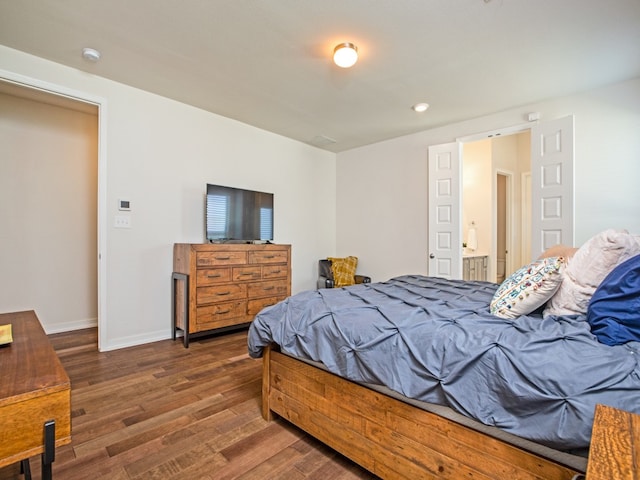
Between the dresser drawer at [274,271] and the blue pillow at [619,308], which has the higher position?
the blue pillow at [619,308]

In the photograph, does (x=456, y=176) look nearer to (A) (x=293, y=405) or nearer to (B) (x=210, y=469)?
(A) (x=293, y=405)

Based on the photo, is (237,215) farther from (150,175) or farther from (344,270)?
(344,270)

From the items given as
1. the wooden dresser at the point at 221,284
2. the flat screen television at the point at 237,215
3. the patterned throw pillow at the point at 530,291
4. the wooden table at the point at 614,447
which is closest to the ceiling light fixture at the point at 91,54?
the flat screen television at the point at 237,215

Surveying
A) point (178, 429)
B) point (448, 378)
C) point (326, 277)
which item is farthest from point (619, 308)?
point (326, 277)

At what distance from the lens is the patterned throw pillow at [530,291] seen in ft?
4.67

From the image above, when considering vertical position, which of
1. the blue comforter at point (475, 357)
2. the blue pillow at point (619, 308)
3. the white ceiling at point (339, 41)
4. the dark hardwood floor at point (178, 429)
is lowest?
the dark hardwood floor at point (178, 429)

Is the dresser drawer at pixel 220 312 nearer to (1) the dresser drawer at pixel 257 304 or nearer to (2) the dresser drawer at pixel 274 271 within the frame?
(1) the dresser drawer at pixel 257 304

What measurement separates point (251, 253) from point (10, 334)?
2.38 m

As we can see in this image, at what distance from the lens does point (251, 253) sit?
367 cm

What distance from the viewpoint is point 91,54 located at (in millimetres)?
2641

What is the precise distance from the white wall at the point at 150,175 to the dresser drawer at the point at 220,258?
55cm

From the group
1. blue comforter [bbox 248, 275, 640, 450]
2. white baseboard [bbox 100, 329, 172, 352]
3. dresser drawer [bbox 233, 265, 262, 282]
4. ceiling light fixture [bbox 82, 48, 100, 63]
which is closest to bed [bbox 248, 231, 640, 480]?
blue comforter [bbox 248, 275, 640, 450]

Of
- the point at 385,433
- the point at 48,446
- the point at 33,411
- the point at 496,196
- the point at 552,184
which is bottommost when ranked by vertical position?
the point at 385,433

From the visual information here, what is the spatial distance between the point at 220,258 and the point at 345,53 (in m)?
2.26
